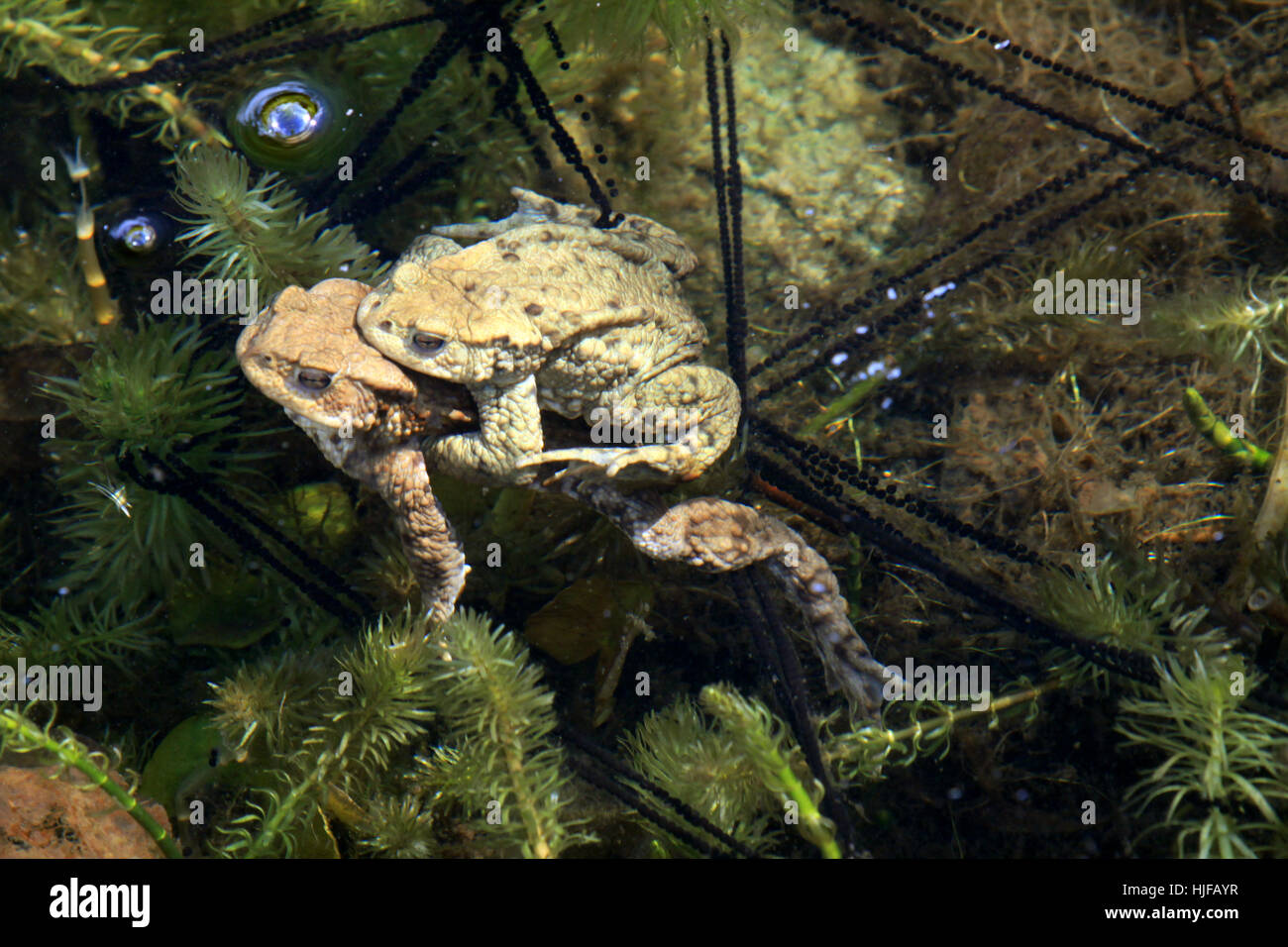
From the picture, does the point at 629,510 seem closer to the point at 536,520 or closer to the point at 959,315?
the point at 536,520

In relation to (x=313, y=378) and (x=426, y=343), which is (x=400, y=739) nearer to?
(x=313, y=378)

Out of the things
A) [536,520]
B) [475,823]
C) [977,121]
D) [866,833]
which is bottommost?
[866,833]

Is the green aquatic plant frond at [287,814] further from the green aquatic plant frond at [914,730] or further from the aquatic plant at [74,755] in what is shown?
the green aquatic plant frond at [914,730]

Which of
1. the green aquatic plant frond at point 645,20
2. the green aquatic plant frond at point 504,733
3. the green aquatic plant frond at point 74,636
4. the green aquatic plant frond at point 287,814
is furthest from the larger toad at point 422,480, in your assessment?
the green aquatic plant frond at point 645,20

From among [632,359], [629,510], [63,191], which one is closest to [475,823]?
[629,510]

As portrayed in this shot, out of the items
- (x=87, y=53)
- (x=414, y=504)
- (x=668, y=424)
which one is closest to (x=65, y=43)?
(x=87, y=53)

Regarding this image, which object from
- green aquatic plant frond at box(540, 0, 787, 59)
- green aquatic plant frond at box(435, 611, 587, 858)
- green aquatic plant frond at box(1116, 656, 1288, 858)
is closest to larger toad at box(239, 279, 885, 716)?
green aquatic plant frond at box(435, 611, 587, 858)

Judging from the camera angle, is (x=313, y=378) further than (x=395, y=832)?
No
